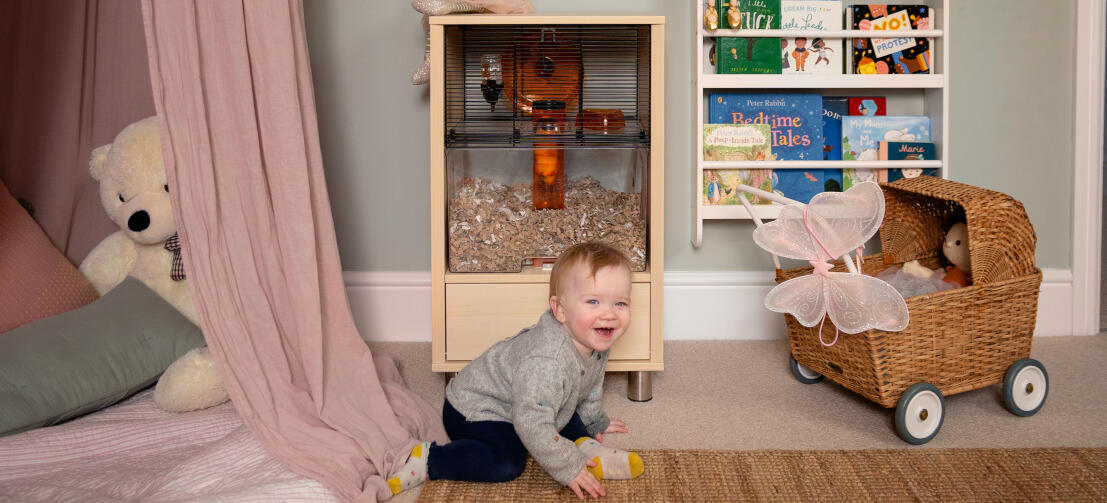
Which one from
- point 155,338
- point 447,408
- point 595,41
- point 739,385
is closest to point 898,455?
point 739,385

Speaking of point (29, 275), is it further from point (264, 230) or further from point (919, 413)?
point (919, 413)

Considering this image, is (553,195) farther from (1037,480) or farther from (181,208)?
(1037,480)

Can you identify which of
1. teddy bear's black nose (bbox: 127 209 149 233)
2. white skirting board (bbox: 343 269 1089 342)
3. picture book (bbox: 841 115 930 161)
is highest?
picture book (bbox: 841 115 930 161)

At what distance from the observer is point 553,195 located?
2117mm

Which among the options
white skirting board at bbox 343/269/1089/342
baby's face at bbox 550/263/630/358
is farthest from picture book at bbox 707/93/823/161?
baby's face at bbox 550/263/630/358

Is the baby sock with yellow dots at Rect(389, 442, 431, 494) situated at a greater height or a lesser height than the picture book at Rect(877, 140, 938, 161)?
lesser

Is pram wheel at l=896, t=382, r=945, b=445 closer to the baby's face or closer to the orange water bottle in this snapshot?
the baby's face

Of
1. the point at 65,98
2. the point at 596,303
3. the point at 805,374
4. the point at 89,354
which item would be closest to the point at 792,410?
the point at 805,374

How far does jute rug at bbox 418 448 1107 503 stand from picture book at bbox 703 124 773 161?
111cm

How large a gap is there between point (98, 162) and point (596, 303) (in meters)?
1.45

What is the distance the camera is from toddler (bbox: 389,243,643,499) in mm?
1538

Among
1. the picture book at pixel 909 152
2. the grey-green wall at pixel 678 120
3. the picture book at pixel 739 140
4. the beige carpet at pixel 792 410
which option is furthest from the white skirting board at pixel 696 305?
the picture book at pixel 909 152

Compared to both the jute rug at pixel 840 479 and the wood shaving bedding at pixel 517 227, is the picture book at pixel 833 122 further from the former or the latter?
the jute rug at pixel 840 479

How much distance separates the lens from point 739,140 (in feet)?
8.27
